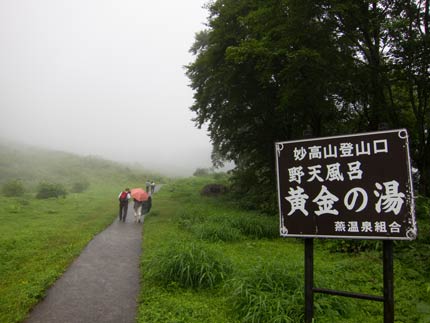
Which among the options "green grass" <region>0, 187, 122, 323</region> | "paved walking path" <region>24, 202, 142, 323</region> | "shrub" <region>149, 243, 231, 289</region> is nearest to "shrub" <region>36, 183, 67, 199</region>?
"green grass" <region>0, 187, 122, 323</region>

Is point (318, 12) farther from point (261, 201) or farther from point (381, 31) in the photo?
point (261, 201)

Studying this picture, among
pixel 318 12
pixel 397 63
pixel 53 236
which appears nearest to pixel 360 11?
pixel 318 12

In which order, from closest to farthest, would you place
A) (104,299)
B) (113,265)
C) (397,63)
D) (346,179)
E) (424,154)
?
1. (346,179)
2. (104,299)
3. (113,265)
4. (397,63)
5. (424,154)

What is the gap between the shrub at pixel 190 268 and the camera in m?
7.02

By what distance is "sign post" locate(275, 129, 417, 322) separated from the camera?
4.00m

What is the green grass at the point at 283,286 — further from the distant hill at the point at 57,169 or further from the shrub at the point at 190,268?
the distant hill at the point at 57,169

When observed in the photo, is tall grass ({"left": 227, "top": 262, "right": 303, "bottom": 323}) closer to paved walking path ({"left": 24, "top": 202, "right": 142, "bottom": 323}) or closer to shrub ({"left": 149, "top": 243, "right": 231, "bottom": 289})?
shrub ({"left": 149, "top": 243, "right": 231, "bottom": 289})

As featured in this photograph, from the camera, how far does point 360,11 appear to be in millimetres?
11422

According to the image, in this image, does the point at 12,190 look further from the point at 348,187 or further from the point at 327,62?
the point at 348,187

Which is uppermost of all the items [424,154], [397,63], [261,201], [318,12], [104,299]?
[318,12]

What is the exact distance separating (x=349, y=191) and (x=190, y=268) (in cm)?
411

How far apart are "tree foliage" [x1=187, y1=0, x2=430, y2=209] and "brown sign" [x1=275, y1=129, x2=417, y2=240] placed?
6552mm

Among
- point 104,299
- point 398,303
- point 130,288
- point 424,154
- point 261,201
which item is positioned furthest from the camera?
point 261,201

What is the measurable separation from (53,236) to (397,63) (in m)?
14.5
